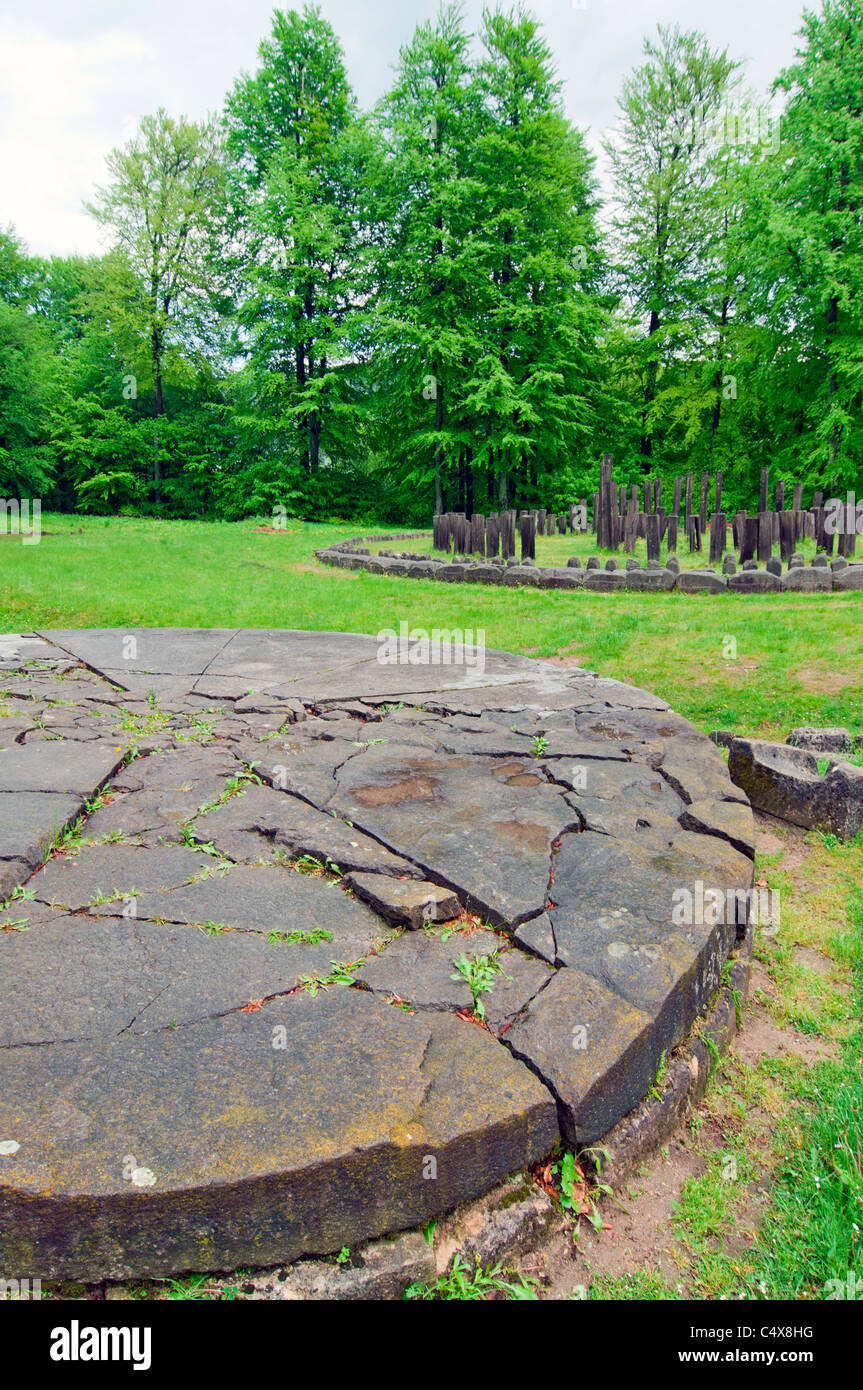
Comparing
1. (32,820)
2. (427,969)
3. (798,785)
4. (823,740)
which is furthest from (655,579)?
(427,969)

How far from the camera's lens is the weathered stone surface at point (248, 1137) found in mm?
1342

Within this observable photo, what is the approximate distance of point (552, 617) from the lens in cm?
825

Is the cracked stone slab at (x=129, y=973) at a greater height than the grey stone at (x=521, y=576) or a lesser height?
lesser

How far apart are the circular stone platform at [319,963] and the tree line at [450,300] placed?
18.7 m

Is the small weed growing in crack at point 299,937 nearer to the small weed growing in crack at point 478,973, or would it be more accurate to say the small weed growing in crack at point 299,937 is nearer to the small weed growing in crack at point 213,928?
the small weed growing in crack at point 213,928

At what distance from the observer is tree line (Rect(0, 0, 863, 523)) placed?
1941cm

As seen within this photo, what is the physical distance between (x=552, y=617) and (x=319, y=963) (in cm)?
666

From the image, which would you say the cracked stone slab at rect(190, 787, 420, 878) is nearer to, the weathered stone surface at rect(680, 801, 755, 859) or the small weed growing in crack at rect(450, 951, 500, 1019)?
the small weed growing in crack at rect(450, 951, 500, 1019)

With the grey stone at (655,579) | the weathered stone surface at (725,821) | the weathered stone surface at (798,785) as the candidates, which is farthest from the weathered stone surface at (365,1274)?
the grey stone at (655,579)

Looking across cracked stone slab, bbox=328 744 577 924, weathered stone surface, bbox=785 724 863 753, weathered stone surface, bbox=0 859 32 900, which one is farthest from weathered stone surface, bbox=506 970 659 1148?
weathered stone surface, bbox=785 724 863 753

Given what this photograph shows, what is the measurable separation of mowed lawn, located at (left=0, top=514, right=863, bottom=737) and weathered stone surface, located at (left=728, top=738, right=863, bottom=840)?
0.99m

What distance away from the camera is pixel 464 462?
25453mm

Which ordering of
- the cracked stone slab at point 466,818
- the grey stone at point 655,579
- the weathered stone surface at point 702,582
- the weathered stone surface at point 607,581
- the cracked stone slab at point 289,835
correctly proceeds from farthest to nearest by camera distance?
the weathered stone surface at point 607,581 → the grey stone at point 655,579 → the weathered stone surface at point 702,582 → the cracked stone slab at point 289,835 → the cracked stone slab at point 466,818
